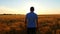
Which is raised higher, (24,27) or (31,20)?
(31,20)

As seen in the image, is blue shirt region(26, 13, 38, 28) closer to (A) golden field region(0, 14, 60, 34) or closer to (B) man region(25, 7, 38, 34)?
(B) man region(25, 7, 38, 34)

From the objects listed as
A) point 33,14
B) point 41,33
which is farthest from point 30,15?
point 41,33

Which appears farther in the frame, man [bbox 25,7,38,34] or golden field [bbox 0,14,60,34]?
golden field [bbox 0,14,60,34]

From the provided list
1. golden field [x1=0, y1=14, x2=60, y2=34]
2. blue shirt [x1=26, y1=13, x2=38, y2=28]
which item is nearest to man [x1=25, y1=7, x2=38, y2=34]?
blue shirt [x1=26, y1=13, x2=38, y2=28]

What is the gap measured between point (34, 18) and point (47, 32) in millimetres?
6094

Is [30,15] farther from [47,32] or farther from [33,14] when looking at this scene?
[47,32]

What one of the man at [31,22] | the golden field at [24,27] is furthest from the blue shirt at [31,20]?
the golden field at [24,27]

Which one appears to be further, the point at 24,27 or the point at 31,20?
the point at 24,27

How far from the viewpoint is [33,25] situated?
32.0 ft

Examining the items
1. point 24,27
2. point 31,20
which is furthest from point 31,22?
point 24,27

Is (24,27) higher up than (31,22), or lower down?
lower down

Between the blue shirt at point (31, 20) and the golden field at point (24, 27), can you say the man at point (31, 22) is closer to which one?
the blue shirt at point (31, 20)

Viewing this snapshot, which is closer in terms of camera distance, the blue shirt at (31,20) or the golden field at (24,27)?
the blue shirt at (31,20)

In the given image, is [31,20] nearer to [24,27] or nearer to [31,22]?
[31,22]
